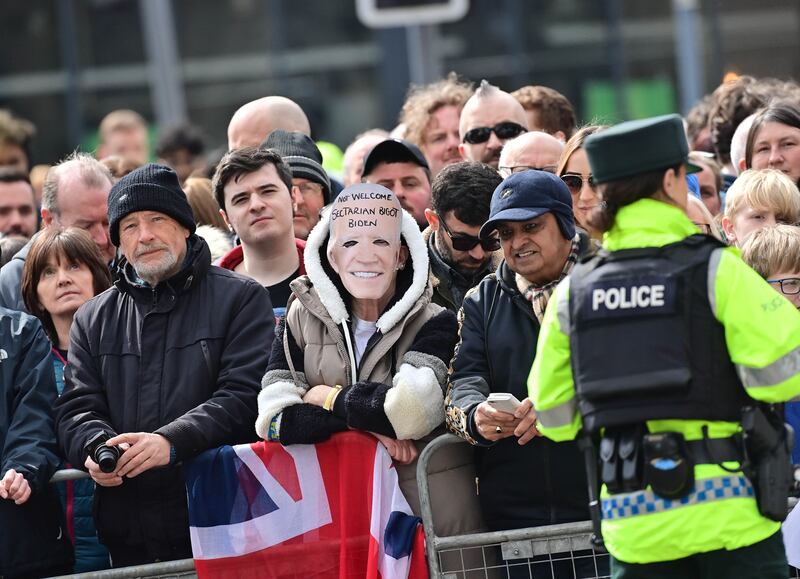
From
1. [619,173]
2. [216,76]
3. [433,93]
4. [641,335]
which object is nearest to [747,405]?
[641,335]

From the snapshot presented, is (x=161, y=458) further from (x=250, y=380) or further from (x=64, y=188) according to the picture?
(x=64, y=188)

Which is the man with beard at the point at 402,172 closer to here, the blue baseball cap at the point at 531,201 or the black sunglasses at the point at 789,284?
the blue baseball cap at the point at 531,201

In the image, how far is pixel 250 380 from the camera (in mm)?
5941

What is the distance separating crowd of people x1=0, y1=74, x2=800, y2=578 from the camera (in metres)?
4.61

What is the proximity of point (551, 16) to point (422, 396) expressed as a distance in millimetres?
17318

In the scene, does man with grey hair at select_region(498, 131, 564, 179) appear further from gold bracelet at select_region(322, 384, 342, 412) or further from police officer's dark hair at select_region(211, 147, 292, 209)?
gold bracelet at select_region(322, 384, 342, 412)

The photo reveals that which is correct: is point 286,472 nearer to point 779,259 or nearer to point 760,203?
point 779,259

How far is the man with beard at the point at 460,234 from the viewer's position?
6.11 m

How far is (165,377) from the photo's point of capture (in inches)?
235

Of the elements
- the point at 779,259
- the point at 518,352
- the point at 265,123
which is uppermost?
the point at 265,123

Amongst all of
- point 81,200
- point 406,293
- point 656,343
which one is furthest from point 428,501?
point 81,200

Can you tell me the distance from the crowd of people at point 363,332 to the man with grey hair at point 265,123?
0.98 m

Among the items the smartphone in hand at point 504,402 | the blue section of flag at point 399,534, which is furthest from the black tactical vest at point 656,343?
the blue section of flag at point 399,534

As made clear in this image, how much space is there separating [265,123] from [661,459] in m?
4.04
